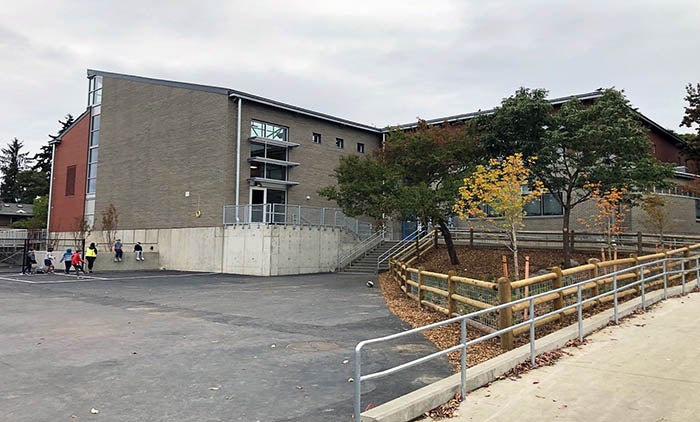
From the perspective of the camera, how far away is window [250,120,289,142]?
28.4 metres

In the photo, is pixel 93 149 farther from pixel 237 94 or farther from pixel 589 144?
pixel 589 144

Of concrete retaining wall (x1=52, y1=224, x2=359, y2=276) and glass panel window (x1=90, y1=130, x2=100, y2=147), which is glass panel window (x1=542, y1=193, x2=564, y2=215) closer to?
concrete retaining wall (x1=52, y1=224, x2=359, y2=276)

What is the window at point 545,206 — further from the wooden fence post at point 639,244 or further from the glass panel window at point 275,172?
the glass panel window at point 275,172

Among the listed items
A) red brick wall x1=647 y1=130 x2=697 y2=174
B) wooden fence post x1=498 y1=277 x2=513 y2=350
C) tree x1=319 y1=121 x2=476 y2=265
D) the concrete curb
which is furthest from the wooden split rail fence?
red brick wall x1=647 y1=130 x2=697 y2=174

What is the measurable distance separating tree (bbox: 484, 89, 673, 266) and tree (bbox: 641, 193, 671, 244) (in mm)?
2171

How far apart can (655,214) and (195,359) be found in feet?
70.5

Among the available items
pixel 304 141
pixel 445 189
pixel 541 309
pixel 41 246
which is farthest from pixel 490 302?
pixel 41 246

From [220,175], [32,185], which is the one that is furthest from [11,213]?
[220,175]

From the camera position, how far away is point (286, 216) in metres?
25.5

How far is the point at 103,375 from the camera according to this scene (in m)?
6.20

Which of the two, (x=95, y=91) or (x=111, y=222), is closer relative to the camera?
(x=111, y=222)

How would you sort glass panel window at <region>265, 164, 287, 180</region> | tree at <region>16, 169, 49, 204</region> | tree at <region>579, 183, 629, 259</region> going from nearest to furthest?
tree at <region>579, 183, 629, 259</region> → glass panel window at <region>265, 164, 287, 180</region> → tree at <region>16, 169, 49, 204</region>

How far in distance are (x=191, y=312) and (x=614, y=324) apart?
9101mm

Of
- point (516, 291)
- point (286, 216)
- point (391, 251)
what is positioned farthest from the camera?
point (391, 251)
